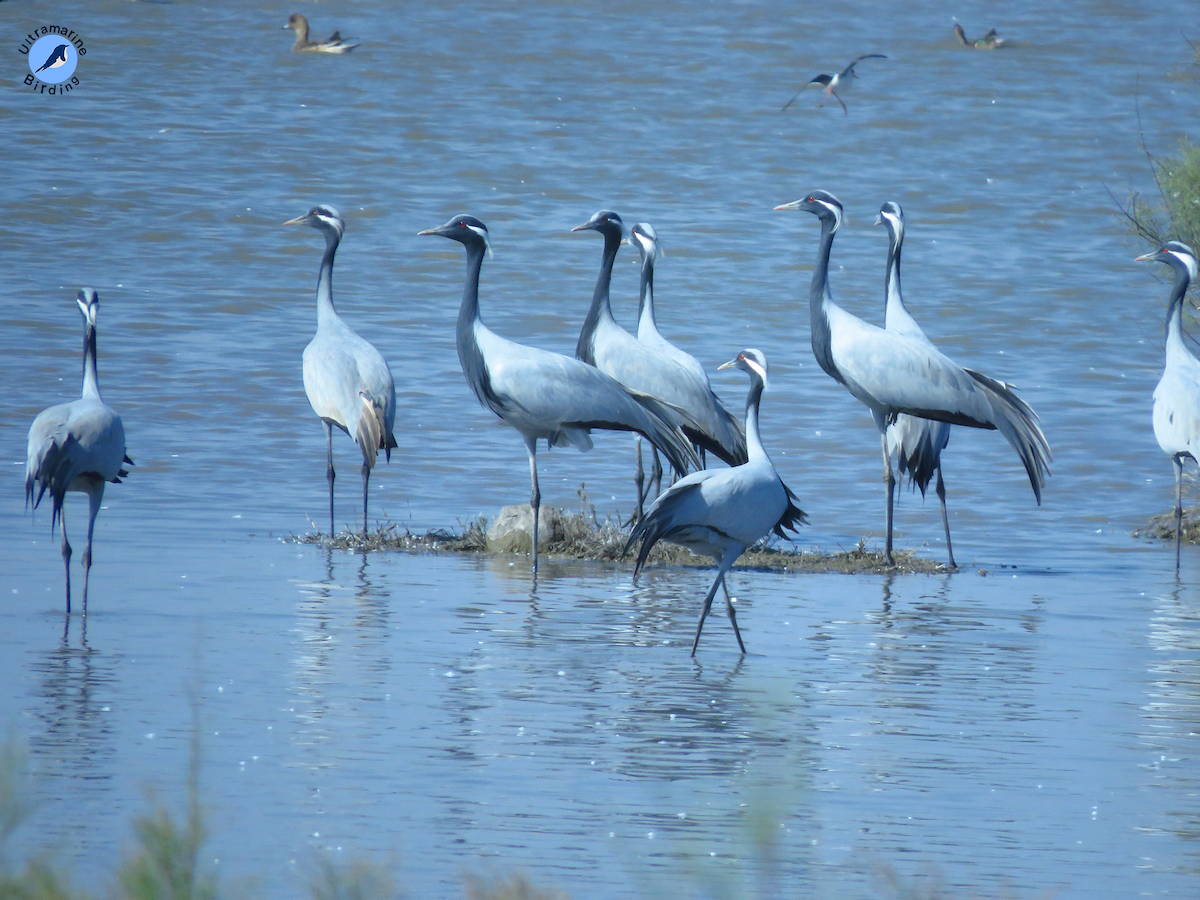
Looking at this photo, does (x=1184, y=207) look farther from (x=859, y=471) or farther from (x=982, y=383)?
(x=982, y=383)

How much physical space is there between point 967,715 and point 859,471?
7905mm

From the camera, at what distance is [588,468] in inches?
591

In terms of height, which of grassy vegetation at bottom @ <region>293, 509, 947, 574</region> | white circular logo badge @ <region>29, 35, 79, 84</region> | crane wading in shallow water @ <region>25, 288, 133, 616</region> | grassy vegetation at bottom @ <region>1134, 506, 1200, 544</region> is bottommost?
grassy vegetation at bottom @ <region>293, 509, 947, 574</region>

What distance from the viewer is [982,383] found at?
11672 millimetres

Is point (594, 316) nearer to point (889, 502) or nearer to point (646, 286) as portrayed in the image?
point (646, 286)

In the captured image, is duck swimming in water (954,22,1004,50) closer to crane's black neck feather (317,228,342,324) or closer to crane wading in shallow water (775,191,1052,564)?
crane's black neck feather (317,228,342,324)

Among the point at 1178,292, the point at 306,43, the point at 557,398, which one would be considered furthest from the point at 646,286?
Answer: the point at 306,43

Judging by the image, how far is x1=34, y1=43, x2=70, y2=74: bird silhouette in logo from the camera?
105 ft

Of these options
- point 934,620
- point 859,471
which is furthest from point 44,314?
point 934,620

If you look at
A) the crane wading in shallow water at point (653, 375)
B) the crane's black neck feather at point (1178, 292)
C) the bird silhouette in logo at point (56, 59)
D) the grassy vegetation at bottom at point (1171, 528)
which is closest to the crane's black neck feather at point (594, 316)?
the crane wading in shallow water at point (653, 375)

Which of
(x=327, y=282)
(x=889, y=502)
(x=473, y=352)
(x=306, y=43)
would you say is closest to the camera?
(x=473, y=352)

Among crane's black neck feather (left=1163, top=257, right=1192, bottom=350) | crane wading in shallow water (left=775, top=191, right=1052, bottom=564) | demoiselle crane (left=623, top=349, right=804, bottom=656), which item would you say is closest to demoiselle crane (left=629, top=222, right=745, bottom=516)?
crane wading in shallow water (left=775, top=191, right=1052, bottom=564)

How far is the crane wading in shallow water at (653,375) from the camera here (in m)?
11.6

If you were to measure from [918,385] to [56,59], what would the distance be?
2439 centimetres
